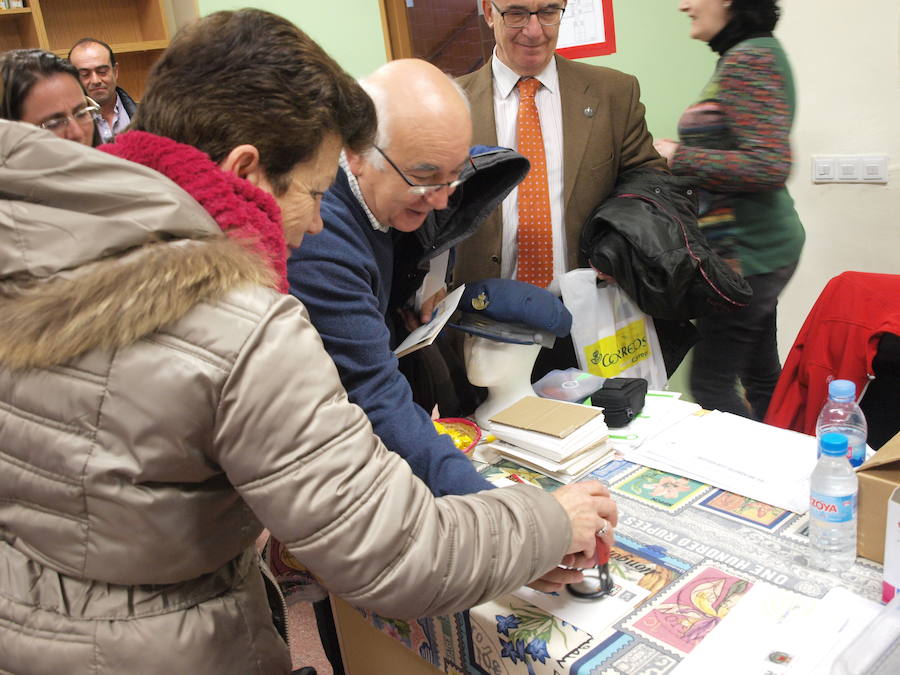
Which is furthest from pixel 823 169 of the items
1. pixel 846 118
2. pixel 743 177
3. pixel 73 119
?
pixel 73 119

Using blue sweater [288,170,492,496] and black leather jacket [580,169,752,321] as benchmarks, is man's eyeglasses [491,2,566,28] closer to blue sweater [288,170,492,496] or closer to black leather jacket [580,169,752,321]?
black leather jacket [580,169,752,321]

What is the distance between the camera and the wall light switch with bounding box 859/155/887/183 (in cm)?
291

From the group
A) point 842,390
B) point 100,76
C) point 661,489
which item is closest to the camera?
point 842,390

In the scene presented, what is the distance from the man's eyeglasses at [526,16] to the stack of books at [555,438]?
131cm

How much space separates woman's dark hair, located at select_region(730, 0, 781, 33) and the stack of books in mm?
1194

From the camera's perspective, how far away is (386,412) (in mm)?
1308

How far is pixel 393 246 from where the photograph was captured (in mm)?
1651

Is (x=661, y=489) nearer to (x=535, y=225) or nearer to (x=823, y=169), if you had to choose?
(x=535, y=225)

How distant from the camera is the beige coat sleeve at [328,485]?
2.37 ft

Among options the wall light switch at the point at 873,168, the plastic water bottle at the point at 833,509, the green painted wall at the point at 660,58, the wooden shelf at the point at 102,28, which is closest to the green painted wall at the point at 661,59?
the green painted wall at the point at 660,58

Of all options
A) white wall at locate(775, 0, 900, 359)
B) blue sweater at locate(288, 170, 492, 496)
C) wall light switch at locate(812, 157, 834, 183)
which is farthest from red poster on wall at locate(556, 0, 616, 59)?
blue sweater at locate(288, 170, 492, 496)

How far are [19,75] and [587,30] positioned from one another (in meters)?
2.09

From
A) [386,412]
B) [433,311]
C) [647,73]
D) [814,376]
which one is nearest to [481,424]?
[433,311]

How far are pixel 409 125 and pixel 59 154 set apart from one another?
814 mm
